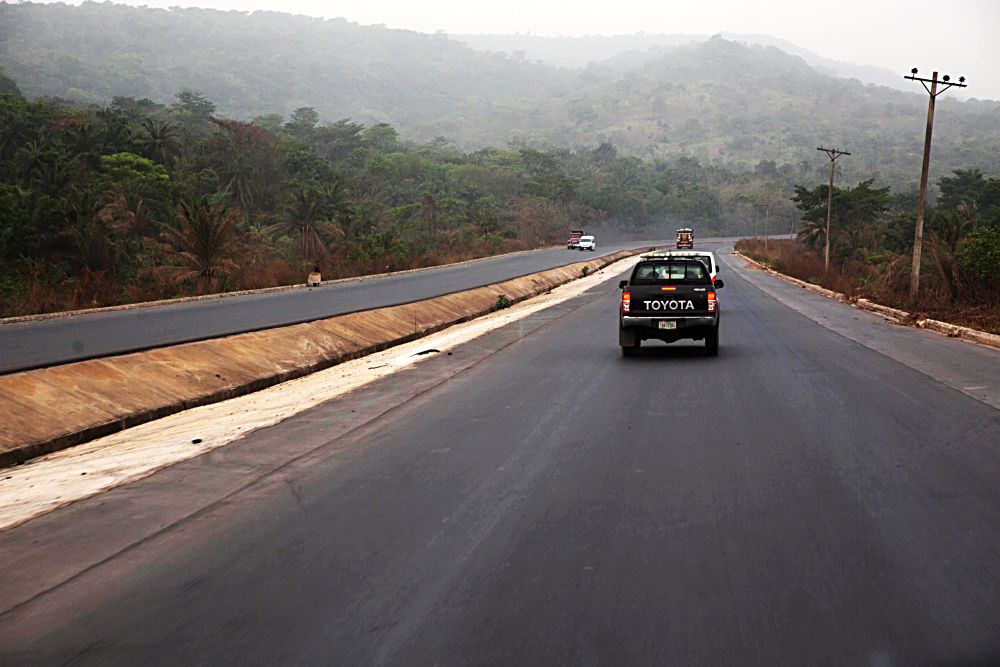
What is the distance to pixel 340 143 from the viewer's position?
520ft

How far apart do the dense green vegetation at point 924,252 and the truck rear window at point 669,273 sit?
802cm

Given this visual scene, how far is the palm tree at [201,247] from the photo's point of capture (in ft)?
120

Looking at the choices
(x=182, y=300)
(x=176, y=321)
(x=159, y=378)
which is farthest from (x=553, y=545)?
(x=182, y=300)

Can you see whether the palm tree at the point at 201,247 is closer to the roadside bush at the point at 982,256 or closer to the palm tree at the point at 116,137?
the roadside bush at the point at 982,256

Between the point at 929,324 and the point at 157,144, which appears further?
the point at 157,144

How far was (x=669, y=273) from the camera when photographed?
18.3m

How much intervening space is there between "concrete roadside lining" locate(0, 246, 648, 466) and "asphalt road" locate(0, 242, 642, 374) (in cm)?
69

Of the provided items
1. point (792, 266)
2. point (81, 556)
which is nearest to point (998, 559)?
point (81, 556)

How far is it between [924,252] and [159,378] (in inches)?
1186

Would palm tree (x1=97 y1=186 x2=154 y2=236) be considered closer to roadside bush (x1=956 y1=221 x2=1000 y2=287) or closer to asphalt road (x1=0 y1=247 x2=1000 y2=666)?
roadside bush (x1=956 y1=221 x2=1000 y2=287)

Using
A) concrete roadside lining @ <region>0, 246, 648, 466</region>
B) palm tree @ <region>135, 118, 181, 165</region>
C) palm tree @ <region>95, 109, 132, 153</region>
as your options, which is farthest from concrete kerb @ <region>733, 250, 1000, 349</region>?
palm tree @ <region>135, 118, 181, 165</region>

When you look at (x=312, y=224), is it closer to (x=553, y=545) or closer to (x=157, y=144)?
(x=157, y=144)

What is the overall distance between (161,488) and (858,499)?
5749 mm

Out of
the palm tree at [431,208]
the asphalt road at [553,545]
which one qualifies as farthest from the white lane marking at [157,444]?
the palm tree at [431,208]
